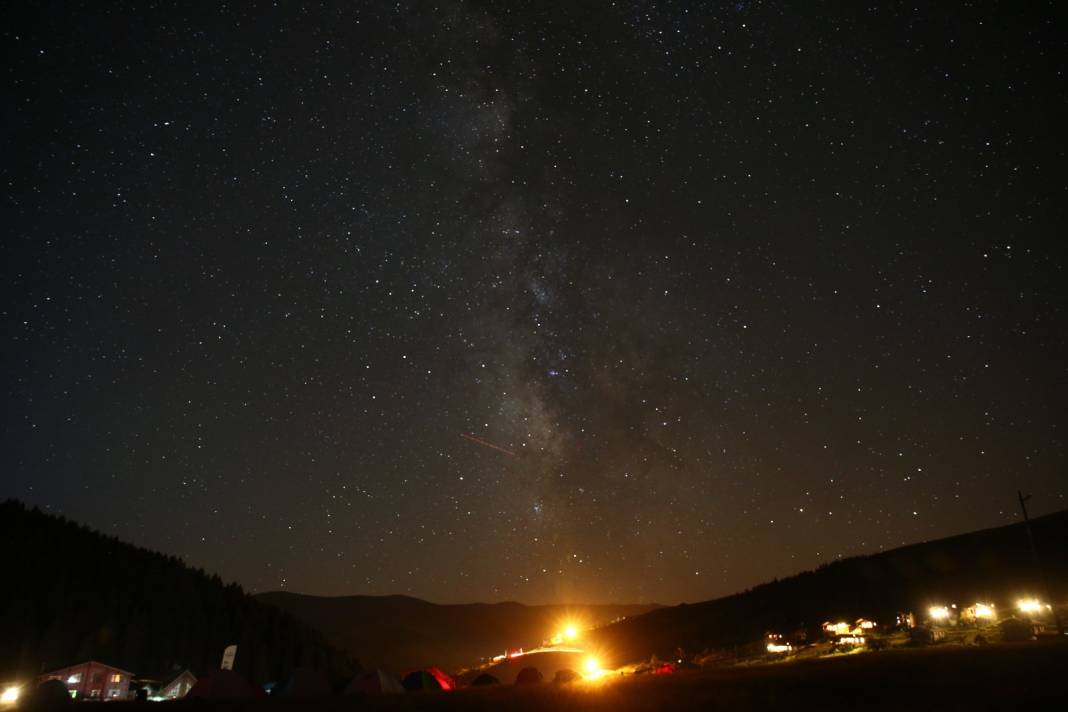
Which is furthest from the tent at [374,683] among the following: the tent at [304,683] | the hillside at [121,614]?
the hillside at [121,614]

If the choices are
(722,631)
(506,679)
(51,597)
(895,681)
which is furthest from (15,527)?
(895,681)

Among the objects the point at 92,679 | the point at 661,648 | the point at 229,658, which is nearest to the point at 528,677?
the point at 229,658

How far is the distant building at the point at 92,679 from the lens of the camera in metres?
45.8

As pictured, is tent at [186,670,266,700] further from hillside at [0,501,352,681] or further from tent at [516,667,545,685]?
hillside at [0,501,352,681]

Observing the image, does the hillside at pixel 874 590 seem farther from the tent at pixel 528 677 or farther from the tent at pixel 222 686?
the tent at pixel 222 686

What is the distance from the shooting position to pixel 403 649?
193125 mm

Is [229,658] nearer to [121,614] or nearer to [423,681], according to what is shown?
[423,681]

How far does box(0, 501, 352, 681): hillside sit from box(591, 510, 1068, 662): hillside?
1891 inches

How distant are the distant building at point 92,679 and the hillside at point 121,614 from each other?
15.6 meters

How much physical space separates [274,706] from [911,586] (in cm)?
7437

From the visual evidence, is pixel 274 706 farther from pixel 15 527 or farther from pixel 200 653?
pixel 15 527

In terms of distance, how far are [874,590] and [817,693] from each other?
68943 mm

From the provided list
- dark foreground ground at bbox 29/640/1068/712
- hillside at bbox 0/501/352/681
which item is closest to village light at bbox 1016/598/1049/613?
dark foreground ground at bbox 29/640/1068/712

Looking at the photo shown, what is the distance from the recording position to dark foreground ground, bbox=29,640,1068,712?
1453 centimetres
